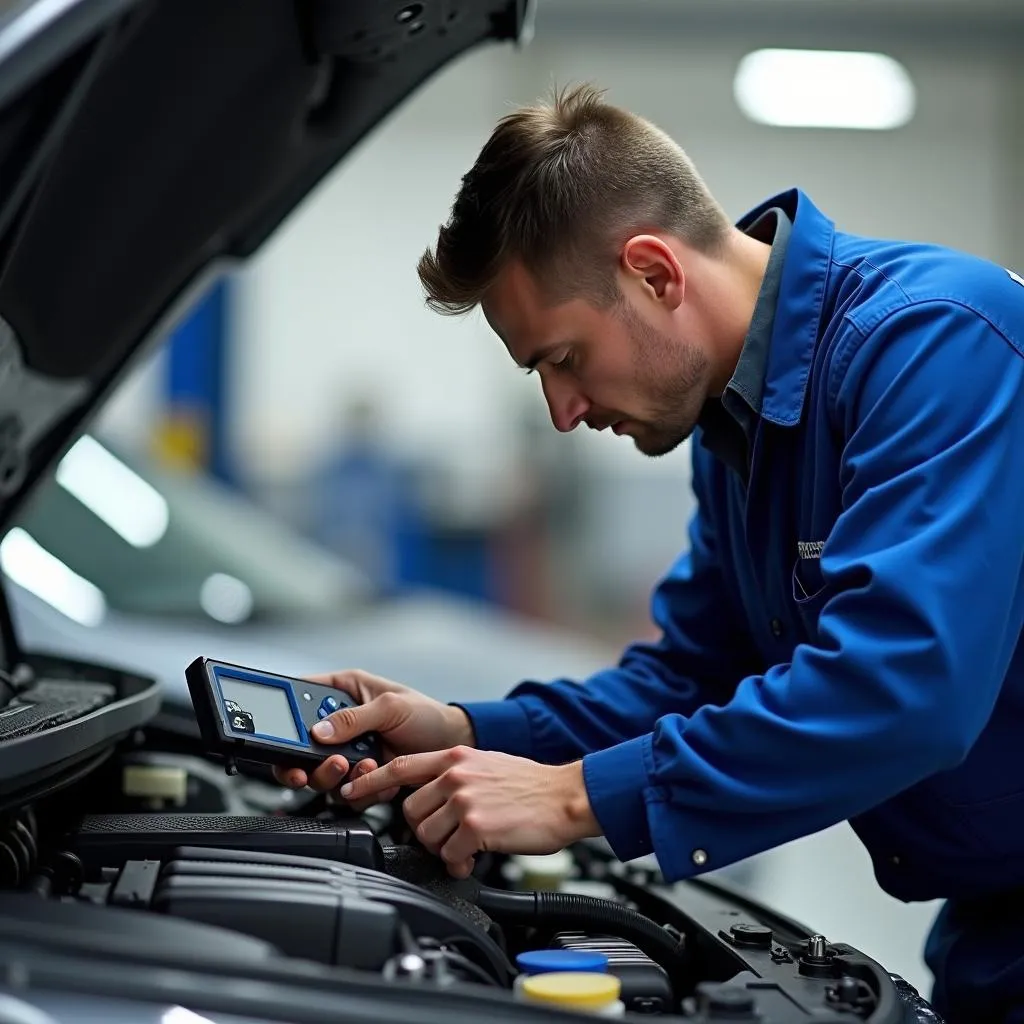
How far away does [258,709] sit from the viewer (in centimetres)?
137

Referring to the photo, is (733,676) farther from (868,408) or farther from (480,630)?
(480,630)

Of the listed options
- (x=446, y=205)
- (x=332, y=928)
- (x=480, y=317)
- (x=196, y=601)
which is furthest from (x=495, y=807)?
(x=446, y=205)

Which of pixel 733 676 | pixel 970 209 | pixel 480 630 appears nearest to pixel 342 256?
pixel 970 209

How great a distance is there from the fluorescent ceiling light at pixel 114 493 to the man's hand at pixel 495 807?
205cm

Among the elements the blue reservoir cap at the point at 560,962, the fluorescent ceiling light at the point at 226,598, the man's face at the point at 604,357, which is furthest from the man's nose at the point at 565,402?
the fluorescent ceiling light at the point at 226,598

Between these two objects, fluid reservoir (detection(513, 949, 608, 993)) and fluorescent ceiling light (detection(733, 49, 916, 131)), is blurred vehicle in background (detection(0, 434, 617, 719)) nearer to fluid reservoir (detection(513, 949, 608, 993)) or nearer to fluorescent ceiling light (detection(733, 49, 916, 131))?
fluid reservoir (detection(513, 949, 608, 993))

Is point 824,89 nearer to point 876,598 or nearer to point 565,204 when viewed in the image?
point 565,204

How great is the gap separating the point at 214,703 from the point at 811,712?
22.3 inches

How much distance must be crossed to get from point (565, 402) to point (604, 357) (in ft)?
0.20

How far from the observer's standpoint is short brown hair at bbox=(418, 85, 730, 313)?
1.32 meters

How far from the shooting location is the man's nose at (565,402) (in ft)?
4.52

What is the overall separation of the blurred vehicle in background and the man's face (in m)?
1.19

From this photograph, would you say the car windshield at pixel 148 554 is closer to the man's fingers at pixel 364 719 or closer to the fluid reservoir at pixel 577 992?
the man's fingers at pixel 364 719

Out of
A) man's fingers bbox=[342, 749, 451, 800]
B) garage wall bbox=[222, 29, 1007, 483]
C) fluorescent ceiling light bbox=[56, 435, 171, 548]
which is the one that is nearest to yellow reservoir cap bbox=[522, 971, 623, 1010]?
man's fingers bbox=[342, 749, 451, 800]
